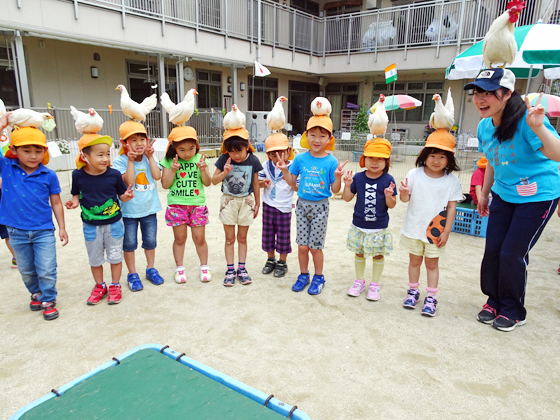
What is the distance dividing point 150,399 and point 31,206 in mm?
2076

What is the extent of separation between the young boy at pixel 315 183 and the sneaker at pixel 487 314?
137 cm

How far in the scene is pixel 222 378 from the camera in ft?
6.23

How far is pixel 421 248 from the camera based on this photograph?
3221 millimetres

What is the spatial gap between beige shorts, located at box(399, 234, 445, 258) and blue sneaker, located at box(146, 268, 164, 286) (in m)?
2.36

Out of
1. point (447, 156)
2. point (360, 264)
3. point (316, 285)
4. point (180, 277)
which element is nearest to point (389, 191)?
point (447, 156)

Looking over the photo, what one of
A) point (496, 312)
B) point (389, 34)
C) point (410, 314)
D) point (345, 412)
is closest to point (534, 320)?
point (496, 312)

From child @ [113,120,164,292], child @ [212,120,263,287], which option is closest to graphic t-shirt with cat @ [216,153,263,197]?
child @ [212,120,263,287]

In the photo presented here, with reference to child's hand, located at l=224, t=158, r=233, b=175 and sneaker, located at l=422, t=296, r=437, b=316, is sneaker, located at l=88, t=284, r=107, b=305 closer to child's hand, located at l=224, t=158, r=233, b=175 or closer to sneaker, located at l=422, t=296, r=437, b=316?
child's hand, located at l=224, t=158, r=233, b=175

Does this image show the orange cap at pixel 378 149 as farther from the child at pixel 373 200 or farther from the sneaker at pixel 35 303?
the sneaker at pixel 35 303

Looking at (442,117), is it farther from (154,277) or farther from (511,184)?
(154,277)

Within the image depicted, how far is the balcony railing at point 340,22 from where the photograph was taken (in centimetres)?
1191

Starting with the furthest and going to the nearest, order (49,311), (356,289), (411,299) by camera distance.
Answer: (356,289) → (411,299) → (49,311)

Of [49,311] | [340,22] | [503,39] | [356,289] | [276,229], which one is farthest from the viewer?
[340,22]

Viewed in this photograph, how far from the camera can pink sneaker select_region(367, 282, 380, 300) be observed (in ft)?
11.3
